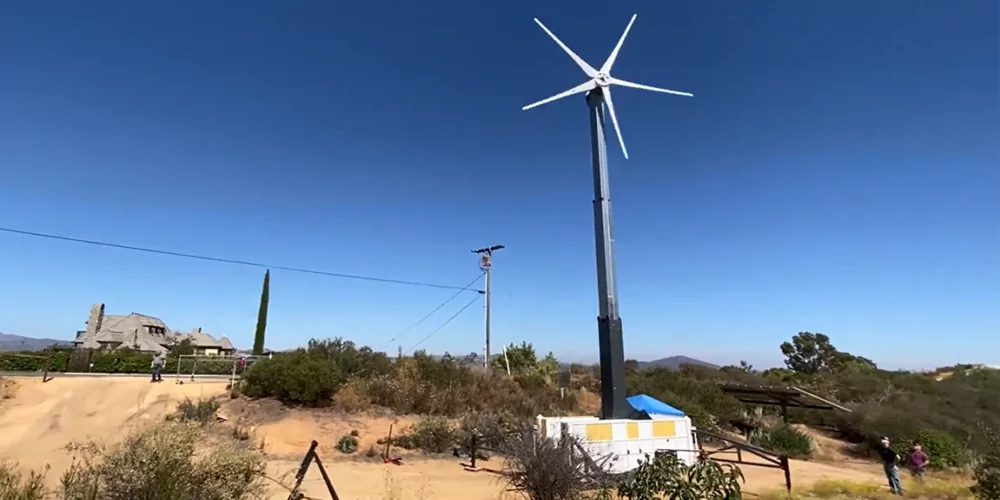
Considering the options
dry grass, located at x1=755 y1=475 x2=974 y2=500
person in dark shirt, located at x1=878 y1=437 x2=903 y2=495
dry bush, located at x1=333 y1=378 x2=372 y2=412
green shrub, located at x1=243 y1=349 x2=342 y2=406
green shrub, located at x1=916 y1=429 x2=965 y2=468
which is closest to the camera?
dry grass, located at x1=755 y1=475 x2=974 y2=500

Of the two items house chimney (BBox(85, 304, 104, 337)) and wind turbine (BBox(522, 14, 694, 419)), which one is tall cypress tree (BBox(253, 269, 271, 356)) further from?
wind turbine (BBox(522, 14, 694, 419))

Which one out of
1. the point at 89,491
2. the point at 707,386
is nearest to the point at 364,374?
the point at 707,386

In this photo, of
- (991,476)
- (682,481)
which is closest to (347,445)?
(682,481)

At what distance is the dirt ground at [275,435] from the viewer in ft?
37.4

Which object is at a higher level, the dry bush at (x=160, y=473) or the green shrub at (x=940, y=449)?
the dry bush at (x=160, y=473)

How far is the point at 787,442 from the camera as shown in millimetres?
20375

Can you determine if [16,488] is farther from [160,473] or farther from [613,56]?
[613,56]

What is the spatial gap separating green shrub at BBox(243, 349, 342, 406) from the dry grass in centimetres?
1488

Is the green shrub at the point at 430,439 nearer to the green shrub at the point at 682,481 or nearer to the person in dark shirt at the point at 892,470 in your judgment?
the green shrub at the point at 682,481

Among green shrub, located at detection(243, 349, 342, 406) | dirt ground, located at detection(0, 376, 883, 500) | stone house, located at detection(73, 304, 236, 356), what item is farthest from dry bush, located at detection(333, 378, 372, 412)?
stone house, located at detection(73, 304, 236, 356)

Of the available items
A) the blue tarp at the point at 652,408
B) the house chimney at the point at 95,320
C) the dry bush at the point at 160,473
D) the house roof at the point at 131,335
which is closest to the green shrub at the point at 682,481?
the dry bush at the point at 160,473

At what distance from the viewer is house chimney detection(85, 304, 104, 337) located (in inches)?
2473

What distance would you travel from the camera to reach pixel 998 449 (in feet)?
29.9

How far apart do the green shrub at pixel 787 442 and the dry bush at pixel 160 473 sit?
64.0ft
